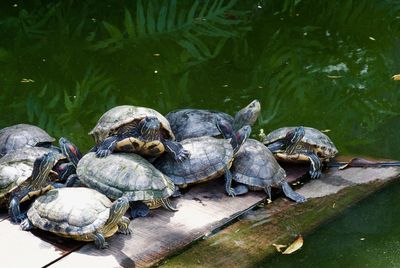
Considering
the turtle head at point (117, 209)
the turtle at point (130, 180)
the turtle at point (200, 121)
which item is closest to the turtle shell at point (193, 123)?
the turtle at point (200, 121)

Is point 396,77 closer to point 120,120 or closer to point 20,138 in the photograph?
point 120,120

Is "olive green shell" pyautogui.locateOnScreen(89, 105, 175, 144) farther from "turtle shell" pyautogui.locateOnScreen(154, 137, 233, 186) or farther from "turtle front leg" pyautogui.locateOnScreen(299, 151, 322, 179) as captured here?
"turtle front leg" pyautogui.locateOnScreen(299, 151, 322, 179)

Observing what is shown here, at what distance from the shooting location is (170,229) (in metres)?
3.92

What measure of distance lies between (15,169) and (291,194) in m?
1.78

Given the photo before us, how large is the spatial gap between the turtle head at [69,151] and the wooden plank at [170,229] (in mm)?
660

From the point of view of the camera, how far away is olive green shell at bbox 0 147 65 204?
13.0 feet

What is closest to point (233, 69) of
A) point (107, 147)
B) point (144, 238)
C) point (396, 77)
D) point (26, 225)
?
point (396, 77)

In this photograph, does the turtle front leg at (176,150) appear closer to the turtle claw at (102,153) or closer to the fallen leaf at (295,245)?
the turtle claw at (102,153)

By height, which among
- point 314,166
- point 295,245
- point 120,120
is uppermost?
point 120,120

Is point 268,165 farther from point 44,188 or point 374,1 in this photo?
point 374,1

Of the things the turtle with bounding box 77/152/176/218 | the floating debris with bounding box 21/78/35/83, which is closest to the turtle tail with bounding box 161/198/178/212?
the turtle with bounding box 77/152/176/218

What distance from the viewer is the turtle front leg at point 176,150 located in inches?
172

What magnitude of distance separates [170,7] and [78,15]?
4.27 feet

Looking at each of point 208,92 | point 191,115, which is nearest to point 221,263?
point 191,115
